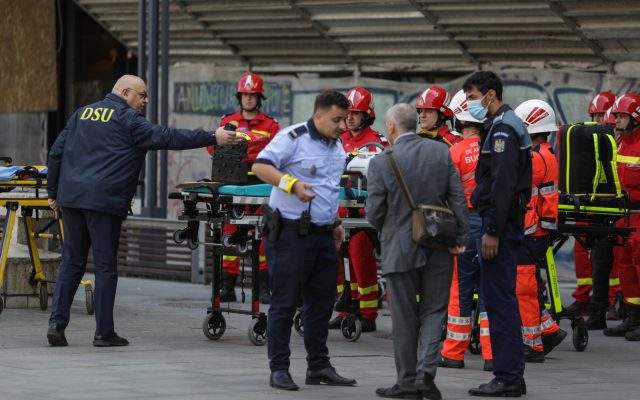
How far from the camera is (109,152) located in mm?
11852

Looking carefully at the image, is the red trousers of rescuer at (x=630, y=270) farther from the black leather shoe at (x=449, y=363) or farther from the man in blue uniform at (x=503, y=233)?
the man in blue uniform at (x=503, y=233)

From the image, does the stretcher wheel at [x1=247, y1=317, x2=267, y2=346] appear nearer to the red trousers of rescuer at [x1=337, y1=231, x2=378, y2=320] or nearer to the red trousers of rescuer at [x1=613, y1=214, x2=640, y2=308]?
the red trousers of rescuer at [x1=337, y1=231, x2=378, y2=320]

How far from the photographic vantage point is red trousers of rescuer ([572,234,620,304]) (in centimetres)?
1487

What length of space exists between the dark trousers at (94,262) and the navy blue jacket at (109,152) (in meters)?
0.13

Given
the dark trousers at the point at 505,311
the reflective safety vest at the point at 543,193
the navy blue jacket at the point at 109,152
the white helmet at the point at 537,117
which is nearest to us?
the dark trousers at the point at 505,311

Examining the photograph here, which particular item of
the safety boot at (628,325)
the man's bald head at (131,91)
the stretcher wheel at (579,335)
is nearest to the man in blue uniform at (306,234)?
the man's bald head at (131,91)

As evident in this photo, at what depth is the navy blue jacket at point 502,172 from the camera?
384 inches

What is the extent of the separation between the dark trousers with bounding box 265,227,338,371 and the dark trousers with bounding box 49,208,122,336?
2.15 m

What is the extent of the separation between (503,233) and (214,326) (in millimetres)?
3465

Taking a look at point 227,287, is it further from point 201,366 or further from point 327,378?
point 327,378

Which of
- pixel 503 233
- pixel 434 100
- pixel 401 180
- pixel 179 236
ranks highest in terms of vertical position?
pixel 434 100

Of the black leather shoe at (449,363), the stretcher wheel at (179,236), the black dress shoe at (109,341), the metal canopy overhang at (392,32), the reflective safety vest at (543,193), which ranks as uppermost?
the metal canopy overhang at (392,32)

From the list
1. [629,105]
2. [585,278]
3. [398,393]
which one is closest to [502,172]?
[398,393]

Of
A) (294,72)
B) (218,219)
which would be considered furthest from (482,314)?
(294,72)
